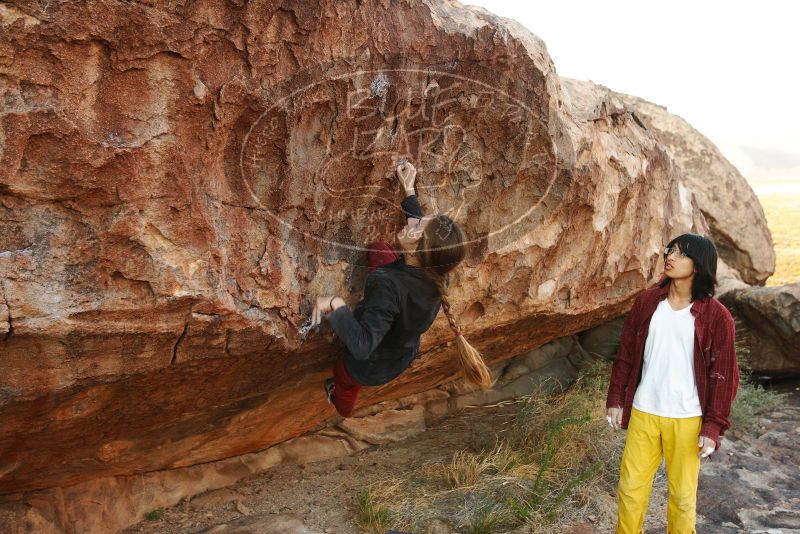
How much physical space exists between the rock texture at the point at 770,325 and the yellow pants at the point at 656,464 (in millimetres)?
3214

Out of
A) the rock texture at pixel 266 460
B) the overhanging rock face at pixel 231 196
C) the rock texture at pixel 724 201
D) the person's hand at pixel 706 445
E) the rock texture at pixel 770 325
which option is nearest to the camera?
the overhanging rock face at pixel 231 196

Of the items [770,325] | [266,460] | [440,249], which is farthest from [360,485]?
[770,325]

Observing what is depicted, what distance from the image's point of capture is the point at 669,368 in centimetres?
293

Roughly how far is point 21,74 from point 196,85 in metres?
0.54

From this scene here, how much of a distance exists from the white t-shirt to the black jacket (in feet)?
3.12

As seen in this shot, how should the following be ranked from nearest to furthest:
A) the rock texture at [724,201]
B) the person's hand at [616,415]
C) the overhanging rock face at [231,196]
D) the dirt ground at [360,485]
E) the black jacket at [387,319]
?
1. the overhanging rock face at [231,196]
2. the black jacket at [387,319]
3. the person's hand at [616,415]
4. the dirt ground at [360,485]
5. the rock texture at [724,201]

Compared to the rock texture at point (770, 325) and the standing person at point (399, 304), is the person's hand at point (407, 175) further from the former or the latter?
the rock texture at point (770, 325)

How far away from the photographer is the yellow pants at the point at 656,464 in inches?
114

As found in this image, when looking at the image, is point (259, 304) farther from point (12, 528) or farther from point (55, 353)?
point (12, 528)

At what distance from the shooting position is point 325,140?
2.87 meters

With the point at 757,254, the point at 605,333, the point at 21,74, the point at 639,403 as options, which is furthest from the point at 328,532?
the point at 757,254

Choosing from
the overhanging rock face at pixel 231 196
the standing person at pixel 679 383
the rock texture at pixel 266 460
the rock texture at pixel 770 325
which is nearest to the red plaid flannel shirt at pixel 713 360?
the standing person at pixel 679 383

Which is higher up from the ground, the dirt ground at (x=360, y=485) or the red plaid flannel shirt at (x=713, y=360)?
the red plaid flannel shirt at (x=713, y=360)

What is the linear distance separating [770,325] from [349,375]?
418 centimetres
